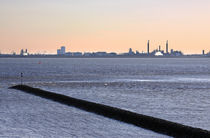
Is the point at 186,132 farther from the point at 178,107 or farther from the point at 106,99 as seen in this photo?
the point at 106,99

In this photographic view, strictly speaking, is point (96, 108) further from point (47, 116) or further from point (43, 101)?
point (43, 101)

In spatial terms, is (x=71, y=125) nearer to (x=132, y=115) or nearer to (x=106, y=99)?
(x=132, y=115)

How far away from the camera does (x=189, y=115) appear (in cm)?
3338

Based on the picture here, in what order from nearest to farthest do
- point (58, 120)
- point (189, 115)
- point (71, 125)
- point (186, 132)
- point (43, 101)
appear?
point (186, 132) < point (71, 125) < point (58, 120) < point (189, 115) < point (43, 101)

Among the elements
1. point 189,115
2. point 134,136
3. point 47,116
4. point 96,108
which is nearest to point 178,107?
point 189,115

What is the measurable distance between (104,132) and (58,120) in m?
5.77

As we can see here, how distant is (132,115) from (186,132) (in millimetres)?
6702

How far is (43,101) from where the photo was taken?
44125mm

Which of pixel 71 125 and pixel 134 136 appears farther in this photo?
pixel 71 125

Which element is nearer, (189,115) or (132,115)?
(132,115)

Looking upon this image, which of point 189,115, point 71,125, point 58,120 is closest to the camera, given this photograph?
point 71,125

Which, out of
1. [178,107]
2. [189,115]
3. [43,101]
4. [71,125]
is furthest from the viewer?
[43,101]

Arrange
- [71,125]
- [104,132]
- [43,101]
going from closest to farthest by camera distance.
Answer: [104,132], [71,125], [43,101]

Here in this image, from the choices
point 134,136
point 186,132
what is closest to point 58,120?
point 134,136
